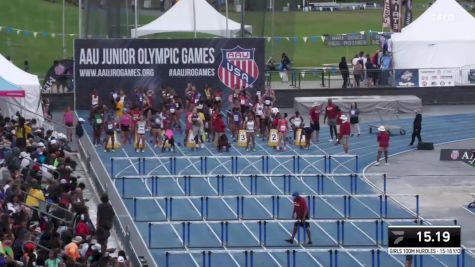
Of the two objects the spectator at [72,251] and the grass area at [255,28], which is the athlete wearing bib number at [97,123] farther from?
the spectator at [72,251]

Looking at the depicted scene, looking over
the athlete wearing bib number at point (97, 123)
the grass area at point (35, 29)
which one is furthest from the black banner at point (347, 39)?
the athlete wearing bib number at point (97, 123)

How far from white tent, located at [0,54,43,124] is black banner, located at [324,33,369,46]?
117 ft

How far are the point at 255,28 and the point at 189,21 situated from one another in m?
2.53

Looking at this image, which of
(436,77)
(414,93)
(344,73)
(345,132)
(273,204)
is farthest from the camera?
(436,77)

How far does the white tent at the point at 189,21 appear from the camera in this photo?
180 ft

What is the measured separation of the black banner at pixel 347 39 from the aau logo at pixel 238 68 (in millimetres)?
26832

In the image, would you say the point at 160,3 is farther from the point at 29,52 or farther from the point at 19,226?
the point at 19,226

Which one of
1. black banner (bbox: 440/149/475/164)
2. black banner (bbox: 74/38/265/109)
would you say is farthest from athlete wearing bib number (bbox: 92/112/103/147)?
black banner (bbox: 440/149/475/164)

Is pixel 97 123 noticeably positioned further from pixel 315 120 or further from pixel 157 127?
pixel 315 120

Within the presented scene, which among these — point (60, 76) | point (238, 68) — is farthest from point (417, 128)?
point (60, 76)

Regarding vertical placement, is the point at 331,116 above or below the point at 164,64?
below

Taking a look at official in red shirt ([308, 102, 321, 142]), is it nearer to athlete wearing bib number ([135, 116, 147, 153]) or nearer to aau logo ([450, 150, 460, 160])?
athlete wearing bib number ([135, 116, 147, 153])

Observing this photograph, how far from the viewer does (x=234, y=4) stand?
57281 millimetres

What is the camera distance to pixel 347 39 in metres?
76.8
